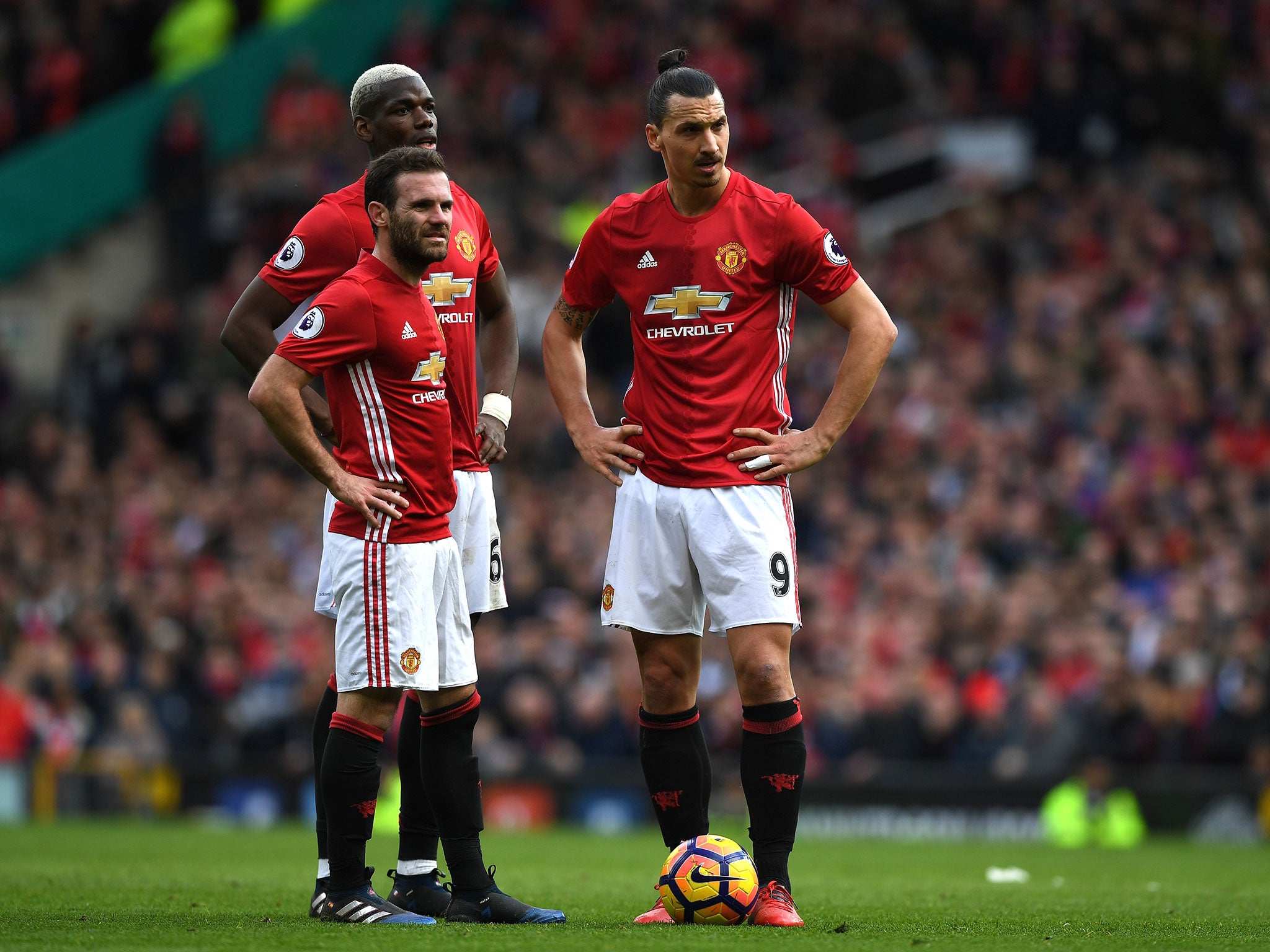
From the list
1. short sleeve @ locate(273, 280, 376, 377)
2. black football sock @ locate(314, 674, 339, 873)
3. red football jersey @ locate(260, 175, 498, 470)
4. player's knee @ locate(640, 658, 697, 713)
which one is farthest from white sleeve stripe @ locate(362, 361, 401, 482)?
player's knee @ locate(640, 658, 697, 713)

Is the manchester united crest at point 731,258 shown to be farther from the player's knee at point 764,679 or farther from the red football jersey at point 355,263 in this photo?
the player's knee at point 764,679

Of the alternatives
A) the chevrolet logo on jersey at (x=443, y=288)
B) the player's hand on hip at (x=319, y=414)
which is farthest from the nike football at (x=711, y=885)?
the chevrolet logo on jersey at (x=443, y=288)

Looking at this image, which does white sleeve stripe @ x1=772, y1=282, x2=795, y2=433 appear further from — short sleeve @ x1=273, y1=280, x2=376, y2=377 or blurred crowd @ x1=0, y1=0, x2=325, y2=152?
blurred crowd @ x1=0, y1=0, x2=325, y2=152

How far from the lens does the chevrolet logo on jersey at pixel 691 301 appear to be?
21.0 feet

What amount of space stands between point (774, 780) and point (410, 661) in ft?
4.33

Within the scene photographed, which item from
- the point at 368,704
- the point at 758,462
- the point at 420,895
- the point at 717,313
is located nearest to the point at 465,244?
the point at 717,313

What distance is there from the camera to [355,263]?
676 cm

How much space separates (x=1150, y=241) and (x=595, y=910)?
40.8ft

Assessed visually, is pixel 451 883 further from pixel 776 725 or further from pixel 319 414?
pixel 319 414

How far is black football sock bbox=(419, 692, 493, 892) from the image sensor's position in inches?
249

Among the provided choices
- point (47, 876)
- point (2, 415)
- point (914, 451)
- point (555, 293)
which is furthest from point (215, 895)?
point (2, 415)

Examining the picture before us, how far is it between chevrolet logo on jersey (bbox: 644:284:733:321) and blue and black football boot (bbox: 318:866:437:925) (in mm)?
2209

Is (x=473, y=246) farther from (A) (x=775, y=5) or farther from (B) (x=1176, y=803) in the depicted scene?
(A) (x=775, y=5)

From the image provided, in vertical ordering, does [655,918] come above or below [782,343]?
below
